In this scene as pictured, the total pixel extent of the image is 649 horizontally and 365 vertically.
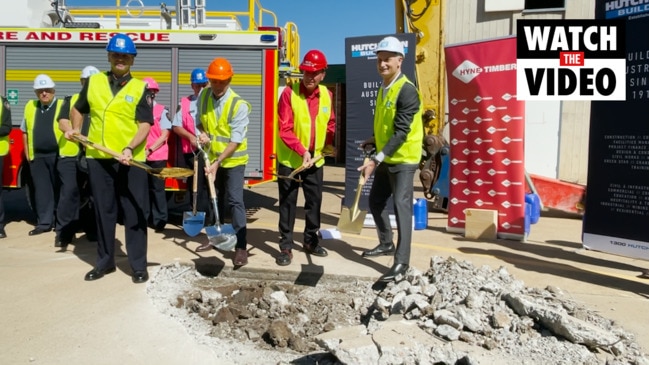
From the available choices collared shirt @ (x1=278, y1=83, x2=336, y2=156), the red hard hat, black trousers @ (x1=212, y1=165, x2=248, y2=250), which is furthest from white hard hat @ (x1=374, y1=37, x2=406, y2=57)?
black trousers @ (x1=212, y1=165, x2=248, y2=250)

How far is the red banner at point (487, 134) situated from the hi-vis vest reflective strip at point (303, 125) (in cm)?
239

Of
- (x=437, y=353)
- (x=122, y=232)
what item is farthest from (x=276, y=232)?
(x=437, y=353)

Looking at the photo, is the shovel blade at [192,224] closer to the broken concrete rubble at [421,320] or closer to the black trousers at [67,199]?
the black trousers at [67,199]

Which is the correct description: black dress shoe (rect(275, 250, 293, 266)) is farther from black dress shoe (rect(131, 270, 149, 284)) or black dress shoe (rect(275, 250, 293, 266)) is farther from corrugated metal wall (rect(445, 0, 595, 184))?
corrugated metal wall (rect(445, 0, 595, 184))

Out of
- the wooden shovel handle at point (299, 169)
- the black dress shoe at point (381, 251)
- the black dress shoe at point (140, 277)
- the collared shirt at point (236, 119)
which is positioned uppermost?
the collared shirt at point (236, 119)

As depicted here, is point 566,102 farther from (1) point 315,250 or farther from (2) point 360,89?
(1) point 315,250

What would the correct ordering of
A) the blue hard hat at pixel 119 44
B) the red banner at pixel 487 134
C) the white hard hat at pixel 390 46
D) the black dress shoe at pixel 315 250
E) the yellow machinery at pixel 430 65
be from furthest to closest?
the yellow machinery at pixel 430 65 → the red banner at pixel 487 134 → the black dress shoe at pixel 315 250 → the white hard hat at pixel 390 46 → the blue hard hat at pixel 119 44

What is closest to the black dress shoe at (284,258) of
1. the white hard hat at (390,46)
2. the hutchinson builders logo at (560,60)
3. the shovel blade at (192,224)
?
the shovel blade at (192,224)

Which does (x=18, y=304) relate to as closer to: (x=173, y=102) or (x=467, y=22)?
(x=173, y=102)

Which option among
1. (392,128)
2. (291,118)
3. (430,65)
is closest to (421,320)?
(392,128)

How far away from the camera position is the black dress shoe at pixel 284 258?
5.63 meters

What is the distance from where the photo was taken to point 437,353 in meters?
3.41

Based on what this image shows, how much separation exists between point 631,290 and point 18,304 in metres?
5.10

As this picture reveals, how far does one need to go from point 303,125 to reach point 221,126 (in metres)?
0.79
